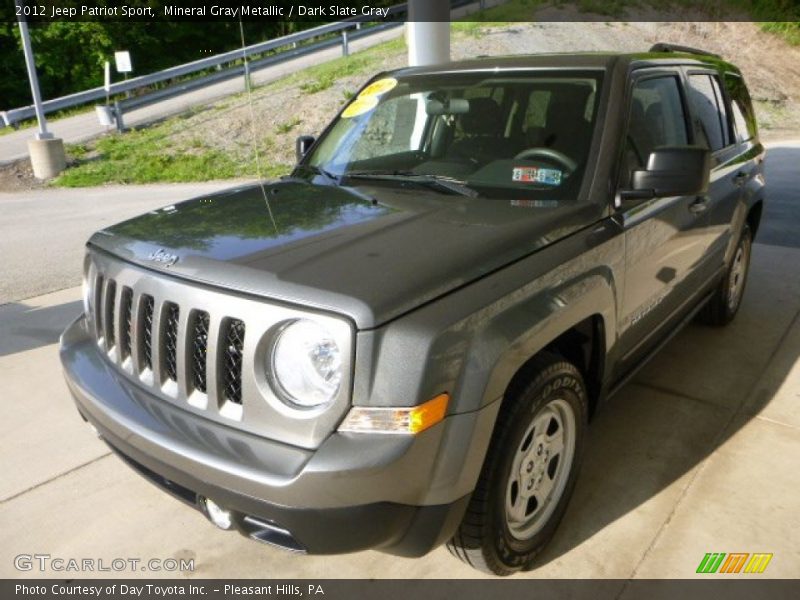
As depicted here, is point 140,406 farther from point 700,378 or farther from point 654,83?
point 700,378

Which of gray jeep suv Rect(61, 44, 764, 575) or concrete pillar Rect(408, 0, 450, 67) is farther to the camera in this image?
concrete pillar Rect(408, 0, 450, 67)

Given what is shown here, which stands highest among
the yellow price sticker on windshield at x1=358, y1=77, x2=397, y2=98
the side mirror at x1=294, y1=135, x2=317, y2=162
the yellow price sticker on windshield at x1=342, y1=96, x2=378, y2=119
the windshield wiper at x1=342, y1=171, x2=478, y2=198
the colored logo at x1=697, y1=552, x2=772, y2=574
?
the yellow price sticker on windshield at x1=358, y1=77, x2=397, y2=98

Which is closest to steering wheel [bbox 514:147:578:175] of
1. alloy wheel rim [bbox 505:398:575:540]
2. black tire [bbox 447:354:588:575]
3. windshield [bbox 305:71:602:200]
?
windshield [bbox 305:71:602:200]

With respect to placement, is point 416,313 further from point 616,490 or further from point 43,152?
point 43,152

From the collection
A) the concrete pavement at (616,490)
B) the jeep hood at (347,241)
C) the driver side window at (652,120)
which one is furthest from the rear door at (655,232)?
the concrete pavement at (616,490)

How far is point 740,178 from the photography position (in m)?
4.27

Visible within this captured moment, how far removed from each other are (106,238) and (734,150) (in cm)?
357

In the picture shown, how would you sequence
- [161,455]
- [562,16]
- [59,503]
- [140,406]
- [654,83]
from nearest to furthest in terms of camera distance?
[161,455] → [140,406] → [59,503] → [654,83] → [562,16]

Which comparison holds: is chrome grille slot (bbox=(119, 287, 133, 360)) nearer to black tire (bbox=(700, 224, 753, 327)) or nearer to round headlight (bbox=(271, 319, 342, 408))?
round headlight (bbox=(271, 319, 342, 408))

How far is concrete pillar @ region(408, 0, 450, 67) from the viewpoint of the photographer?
599 cm

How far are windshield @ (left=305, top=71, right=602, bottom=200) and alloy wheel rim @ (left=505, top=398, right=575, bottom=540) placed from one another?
88 centimetres
